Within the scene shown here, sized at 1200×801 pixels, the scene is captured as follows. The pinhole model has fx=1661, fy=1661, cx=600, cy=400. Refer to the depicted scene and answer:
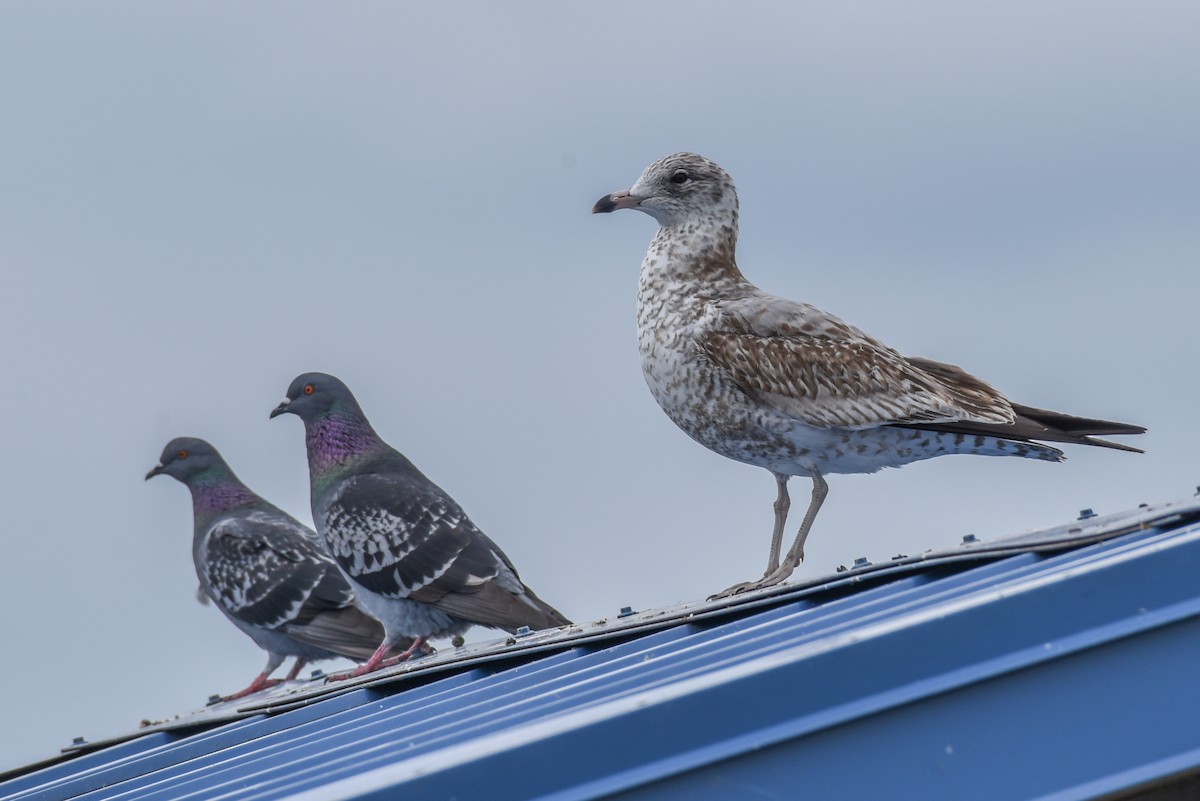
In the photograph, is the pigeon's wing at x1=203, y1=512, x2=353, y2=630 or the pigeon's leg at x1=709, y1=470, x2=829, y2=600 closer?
the pigeon's leg at x1=709, y1=470, x2=829, y2=600

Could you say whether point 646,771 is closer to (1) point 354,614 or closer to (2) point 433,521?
(2) point 433,521

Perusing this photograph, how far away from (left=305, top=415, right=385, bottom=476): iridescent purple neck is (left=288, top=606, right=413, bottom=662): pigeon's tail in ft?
3.47

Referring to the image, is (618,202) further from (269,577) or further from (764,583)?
(269,577)

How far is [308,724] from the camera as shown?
513 cm

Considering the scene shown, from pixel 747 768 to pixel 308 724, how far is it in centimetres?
284

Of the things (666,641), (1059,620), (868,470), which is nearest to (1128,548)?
(1059,620)

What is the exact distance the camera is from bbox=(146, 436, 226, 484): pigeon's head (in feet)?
41.9

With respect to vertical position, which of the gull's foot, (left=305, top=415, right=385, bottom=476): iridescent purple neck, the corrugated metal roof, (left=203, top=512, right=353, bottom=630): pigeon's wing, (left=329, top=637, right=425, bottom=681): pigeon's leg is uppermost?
(left=305, top=415, right=385, bottom=476): iridescent purple neck

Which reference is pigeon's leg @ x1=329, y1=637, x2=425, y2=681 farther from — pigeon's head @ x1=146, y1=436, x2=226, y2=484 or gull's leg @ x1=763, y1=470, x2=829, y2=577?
pigeon's head @ x1=146, y1=436, x2=226, y2=484

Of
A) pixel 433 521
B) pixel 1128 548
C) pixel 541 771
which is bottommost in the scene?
pixel 541 771

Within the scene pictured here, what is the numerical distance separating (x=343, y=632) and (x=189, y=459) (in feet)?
8.96

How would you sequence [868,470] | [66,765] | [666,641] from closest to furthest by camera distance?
1. [666,641]
2. [66,765]
3. [868,470]

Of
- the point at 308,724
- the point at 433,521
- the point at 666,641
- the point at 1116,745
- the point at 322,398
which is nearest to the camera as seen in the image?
the point at 1116,745

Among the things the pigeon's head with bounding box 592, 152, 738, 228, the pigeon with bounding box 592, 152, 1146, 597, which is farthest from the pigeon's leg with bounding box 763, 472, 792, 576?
the pigeon's head with bounding box 592, 152, 738, 228
